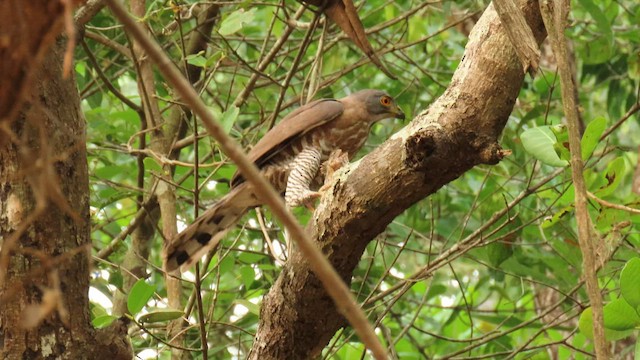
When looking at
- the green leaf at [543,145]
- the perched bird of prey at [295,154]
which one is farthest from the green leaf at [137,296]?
the green leaf at [543,145]

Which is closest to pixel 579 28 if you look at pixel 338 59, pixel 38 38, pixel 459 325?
pixel 338 59

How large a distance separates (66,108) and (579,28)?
4.89m

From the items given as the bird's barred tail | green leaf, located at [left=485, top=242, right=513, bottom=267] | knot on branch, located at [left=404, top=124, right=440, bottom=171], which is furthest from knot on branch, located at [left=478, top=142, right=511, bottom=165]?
green leaf, located at [left=485, top=242, right=513, bottom=267]

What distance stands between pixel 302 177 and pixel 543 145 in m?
1.64

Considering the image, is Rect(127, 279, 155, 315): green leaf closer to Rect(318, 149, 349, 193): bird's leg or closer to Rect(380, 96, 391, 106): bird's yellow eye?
Rect(318, 149, 349, 193): bird's leg

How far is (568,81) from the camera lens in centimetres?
238

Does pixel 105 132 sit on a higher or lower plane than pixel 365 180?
higher

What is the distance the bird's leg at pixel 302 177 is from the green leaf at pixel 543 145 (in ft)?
4.17

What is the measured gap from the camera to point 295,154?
509 centimetres

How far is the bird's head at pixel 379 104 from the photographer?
5339 millimetres

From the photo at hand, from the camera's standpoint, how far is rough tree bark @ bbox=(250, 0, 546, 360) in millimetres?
3006

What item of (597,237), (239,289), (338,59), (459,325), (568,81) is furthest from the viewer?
(459,325)

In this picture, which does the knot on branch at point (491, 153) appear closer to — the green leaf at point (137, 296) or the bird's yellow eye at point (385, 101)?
the green leaf at point (137, 296)

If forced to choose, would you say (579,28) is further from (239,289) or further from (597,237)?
(597,237)
